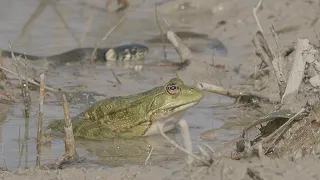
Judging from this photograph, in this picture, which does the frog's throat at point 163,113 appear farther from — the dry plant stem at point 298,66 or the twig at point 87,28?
the twig at point 87,28

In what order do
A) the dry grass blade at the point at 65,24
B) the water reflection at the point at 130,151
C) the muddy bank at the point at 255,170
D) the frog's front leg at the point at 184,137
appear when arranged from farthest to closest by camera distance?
the dry grass blade at the point at 65,24
the water reflection at the point at 130,151
the muddy bank at the point at 255,170
the frog's front leg at the point at 184,137

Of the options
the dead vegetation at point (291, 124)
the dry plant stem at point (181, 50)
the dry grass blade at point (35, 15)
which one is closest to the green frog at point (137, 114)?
the dead vegetation at point (291, 124)

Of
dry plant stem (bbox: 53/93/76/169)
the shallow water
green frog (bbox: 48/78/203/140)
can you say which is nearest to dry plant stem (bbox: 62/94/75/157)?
dry plant stem (bbox: 53/93/76/169)

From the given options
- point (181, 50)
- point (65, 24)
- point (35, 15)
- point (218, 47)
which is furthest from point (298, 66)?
point (35, 15)

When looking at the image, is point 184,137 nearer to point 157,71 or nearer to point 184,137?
point 184,137

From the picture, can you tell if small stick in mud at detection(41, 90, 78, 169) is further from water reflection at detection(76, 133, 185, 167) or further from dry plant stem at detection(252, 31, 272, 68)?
dry plant stem at detection(252, 31, 272, 68)

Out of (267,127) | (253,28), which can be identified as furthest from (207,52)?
(267,127)
